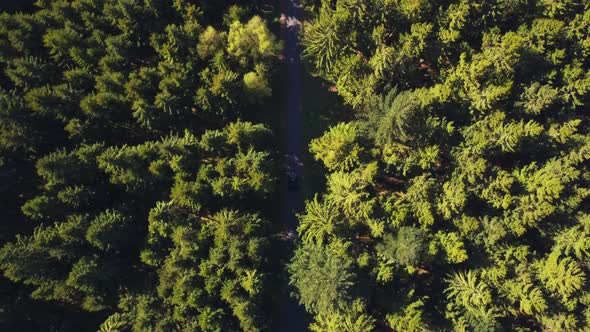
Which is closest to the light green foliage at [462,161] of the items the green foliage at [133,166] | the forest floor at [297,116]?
the forest floor at [297,116]

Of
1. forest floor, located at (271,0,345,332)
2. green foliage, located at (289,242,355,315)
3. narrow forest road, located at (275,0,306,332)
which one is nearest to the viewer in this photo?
green foliage, located at (289,242,355,315)

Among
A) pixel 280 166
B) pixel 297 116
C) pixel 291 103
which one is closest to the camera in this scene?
pixel 280 166

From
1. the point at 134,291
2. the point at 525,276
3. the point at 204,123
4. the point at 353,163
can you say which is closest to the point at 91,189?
the point at 134,291

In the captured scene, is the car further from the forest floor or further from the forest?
the forest

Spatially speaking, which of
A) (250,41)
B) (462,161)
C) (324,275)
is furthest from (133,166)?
(462,161)

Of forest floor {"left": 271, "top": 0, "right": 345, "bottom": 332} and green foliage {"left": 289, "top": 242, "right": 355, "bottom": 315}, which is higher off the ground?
forest floor {"left": 271, "top": 0, "right": 345, "bottom": 332}

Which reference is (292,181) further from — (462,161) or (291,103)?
(462,161)

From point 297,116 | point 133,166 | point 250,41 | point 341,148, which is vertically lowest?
point 133,166

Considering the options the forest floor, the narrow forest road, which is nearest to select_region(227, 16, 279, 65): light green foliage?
the narrow forest road
